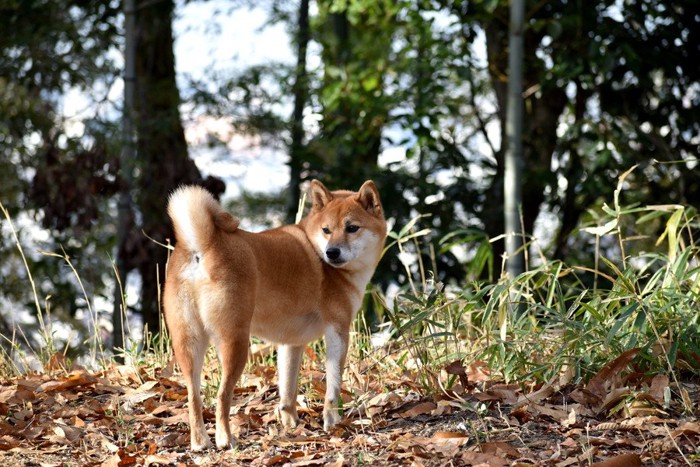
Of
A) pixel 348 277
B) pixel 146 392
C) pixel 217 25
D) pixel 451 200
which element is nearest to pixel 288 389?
pixel 348 277

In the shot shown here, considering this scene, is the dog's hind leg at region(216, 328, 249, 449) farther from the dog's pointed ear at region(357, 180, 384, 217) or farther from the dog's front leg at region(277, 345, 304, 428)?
the dog's pointed ear at region(357, 180, 384, 217)

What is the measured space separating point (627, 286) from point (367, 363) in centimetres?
155

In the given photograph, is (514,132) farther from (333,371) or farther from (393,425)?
(393,425)

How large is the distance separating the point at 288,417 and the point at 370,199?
3.87 feet

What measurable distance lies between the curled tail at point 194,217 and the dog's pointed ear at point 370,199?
942mm

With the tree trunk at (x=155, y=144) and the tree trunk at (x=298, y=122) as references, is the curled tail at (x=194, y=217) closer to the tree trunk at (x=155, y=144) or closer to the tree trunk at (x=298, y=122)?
the tree trunk at (x=155, y=144)

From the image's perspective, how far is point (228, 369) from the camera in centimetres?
368

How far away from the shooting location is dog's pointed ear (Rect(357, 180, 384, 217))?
4503 mm

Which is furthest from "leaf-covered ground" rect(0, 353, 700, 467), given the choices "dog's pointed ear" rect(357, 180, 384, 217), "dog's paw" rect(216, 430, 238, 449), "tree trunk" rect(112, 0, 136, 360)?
"tree trunk" rect(112, 0, 136, 360)

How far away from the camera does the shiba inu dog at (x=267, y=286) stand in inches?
146

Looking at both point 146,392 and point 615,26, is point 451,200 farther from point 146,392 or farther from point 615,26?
point 146,392

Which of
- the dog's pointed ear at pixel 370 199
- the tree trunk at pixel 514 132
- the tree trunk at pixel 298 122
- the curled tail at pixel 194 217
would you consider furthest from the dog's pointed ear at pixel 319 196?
the tree trunk at pixel 298 122

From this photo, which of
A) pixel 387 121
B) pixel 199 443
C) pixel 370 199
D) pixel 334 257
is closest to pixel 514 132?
pixel 387 121

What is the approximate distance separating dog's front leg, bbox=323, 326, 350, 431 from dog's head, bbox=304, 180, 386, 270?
1.11ft
